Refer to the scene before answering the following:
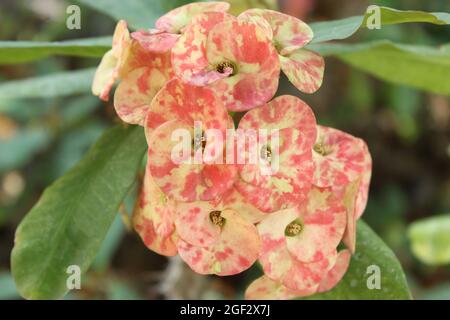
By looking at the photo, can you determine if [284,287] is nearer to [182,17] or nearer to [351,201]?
[351,201]

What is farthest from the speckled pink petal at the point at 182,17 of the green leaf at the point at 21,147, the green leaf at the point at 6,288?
the green leaf at the point at 21,147

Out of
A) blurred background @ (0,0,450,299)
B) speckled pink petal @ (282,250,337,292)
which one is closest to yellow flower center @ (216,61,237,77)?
speckled pink petal @ (282,250,337,292)

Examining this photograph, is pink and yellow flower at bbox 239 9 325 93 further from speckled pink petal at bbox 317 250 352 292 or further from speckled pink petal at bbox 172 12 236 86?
speckled pink petal at bbox 317 250 352 292

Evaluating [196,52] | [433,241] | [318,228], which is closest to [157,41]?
[196,52]
